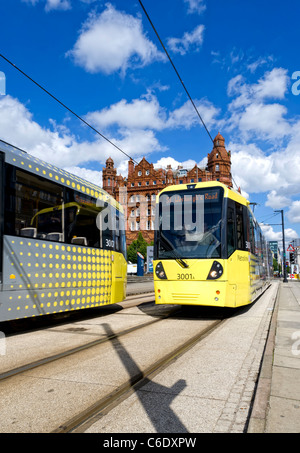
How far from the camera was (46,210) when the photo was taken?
23.7 feet

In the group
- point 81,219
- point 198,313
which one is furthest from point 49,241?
point 198,313

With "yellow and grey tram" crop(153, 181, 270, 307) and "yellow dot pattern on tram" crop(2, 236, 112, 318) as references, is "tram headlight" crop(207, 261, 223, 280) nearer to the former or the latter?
"yellow and grey tram" crop(153, 181, 270, 307)

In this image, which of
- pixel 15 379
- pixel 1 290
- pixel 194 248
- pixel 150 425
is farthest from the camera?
pixel 194 248

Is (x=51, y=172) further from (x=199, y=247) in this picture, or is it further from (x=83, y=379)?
(x=83, y=379)

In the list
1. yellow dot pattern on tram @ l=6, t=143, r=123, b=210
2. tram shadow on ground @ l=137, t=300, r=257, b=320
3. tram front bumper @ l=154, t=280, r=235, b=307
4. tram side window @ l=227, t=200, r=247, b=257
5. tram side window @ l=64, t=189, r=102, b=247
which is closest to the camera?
yellow dot pattern on tram @ l=6, t=143, r=123, b=210

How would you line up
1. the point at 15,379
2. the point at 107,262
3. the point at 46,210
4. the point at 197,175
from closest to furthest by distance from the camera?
the point at 15,379 → the point at 46,210 → the point at 107,262 → the point at 197,175

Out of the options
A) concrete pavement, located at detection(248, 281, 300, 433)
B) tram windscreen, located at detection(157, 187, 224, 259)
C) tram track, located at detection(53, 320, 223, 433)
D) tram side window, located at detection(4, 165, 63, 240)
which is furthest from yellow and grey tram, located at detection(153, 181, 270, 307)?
tram track, located at detection(53, 320, 223, 433)

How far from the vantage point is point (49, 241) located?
7.17m

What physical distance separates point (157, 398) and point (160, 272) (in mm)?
5421

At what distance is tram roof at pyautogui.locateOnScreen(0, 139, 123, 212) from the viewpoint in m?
6.49

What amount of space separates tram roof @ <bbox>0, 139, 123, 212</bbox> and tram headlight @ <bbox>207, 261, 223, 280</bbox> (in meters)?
3.43

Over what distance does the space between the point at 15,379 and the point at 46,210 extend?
371cm
